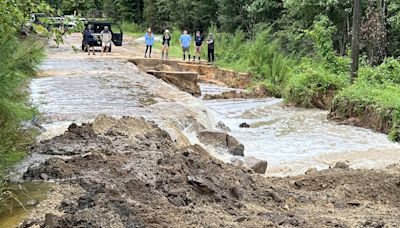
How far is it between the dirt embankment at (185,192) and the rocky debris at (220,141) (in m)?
2.24

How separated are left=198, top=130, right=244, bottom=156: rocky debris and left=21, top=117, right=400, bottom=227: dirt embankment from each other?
224 cm

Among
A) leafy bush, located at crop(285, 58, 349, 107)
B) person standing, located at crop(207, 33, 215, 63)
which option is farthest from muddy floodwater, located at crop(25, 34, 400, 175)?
person standing, located at crop(207, 33, 215, 63)

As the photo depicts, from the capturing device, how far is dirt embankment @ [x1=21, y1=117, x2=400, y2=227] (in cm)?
585

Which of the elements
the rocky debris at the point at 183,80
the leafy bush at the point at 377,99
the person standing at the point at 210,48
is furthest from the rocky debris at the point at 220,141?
the person standing at the point at 210,48

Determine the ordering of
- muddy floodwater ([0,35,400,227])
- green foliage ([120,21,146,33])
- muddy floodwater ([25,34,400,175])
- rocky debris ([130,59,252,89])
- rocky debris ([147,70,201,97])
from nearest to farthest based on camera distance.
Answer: muddy floodwater ([0,35,400,227]), muddy floodwater ([25,34,400,175]), rocky debris ([147,70,201,97]), rocky debris ([130,59,252,89]), green foliage ([120,21,146,33])

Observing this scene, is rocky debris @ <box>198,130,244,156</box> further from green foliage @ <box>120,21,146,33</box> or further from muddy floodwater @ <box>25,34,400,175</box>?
green foliage @ <box>120,21,146,33</box>

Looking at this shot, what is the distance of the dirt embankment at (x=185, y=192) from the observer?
19.2 feet

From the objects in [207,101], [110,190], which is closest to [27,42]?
[110,190]

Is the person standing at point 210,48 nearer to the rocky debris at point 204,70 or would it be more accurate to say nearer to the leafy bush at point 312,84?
the rocky debris at point 204,70

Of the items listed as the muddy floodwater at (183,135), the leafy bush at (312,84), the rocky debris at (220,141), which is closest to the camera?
the muddy floodwater at (183,135)

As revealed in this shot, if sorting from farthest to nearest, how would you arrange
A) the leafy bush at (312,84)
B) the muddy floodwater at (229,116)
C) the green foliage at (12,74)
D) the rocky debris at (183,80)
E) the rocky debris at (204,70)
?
the rocky debris at (204,70) → the rocky debris at (183,80) → the leafy bush at (312,84) → the muddy floodwater at (229,116) → the green foliage at (12,74)

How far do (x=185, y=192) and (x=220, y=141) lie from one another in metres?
4.96

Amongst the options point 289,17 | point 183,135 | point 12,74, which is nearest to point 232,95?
point 289,17

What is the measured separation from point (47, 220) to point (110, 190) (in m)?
1.24
